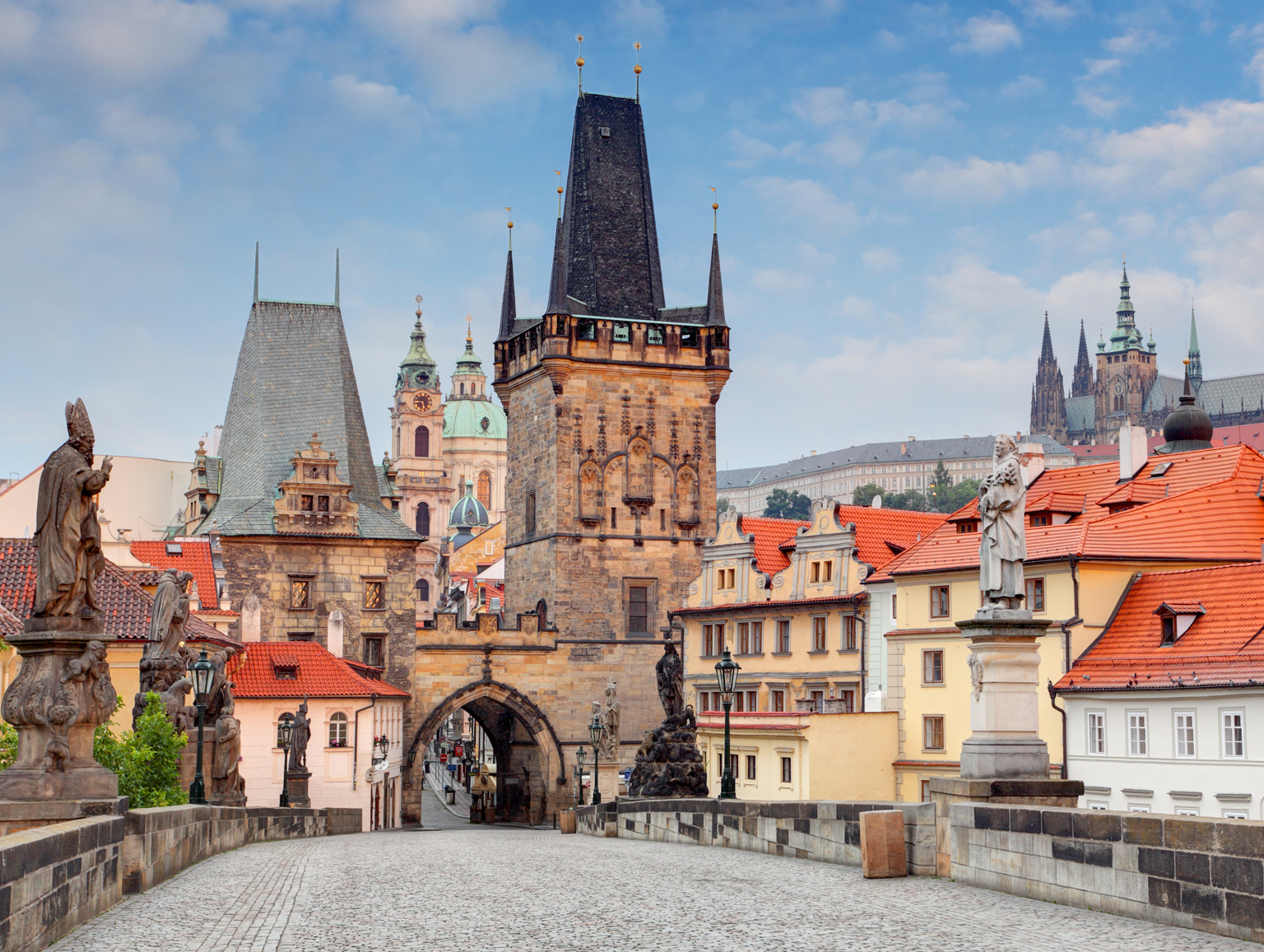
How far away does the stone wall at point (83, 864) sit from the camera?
9586mm

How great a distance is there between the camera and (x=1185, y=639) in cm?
3334

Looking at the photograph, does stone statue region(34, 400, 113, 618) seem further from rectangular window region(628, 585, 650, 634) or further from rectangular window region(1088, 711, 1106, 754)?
rectangular window region(628, 585, 650, 634)

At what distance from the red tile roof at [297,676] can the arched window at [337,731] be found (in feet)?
2.63

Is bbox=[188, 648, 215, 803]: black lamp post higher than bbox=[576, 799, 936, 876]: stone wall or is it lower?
higher

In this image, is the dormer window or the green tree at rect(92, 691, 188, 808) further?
the dormer window

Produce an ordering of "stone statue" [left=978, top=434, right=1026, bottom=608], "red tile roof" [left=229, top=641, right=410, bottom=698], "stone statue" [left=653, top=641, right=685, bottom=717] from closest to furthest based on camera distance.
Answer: "stone statue" [left=978, top=434, right=1026, bottom=608], "stone statue" [left=653, top=641, right=685, bottom=717], "red tile roof" [left=229, top=641, right=410, bottom=698]

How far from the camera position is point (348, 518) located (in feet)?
203

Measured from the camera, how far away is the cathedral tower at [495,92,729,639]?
211ft

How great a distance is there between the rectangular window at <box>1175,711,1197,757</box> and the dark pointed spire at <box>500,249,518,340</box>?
4181 cm

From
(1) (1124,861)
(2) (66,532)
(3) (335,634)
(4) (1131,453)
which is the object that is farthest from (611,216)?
(1) (1124,861)

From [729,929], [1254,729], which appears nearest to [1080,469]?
[1254,729]

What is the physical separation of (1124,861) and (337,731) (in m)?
42.6

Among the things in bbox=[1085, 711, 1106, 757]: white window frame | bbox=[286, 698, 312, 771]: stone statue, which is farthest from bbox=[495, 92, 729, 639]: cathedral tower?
bbox=[1085, 711, 1106, 757]: white window frame

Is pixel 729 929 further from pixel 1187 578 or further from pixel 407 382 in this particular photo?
pixel 407 382
